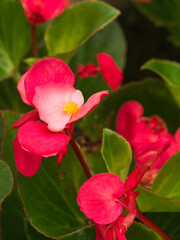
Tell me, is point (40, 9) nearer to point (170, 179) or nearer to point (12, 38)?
point (12, 38)

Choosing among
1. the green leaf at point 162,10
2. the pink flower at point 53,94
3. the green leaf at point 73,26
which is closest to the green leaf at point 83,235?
the pink flower at point 53,94

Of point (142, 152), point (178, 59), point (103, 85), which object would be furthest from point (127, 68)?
point (142, 152)

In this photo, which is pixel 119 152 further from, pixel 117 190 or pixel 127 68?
pixel 127 68

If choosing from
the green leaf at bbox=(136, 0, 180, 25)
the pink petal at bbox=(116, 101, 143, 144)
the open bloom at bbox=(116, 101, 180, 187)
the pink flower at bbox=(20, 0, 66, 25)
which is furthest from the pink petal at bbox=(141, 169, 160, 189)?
the green leaf at bbox=(136, 0, 180, 25)

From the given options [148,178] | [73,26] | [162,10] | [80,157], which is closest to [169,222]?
[148,178]

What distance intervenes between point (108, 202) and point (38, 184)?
17cm

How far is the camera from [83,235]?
500 mm

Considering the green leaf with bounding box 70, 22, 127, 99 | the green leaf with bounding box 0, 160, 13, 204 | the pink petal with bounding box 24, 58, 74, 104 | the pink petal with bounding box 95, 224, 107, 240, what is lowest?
the green leaf with bounding box 70, 22, 127, 99

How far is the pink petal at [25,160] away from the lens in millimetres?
444

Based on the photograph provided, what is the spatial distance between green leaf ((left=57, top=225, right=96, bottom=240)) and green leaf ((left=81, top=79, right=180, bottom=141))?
0.27 metres

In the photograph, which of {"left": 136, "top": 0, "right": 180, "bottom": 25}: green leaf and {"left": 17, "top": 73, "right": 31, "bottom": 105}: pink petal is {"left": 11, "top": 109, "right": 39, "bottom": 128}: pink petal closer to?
{"left": 17, "top": 73, "right": 31, "bottom": 105}: pink petal

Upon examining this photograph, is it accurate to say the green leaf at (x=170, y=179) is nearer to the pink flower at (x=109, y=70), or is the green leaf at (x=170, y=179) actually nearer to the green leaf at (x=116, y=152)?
the green leaf at (x=116, y=152)

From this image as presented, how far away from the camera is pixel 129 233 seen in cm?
50

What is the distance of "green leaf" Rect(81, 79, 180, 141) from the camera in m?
0.75
